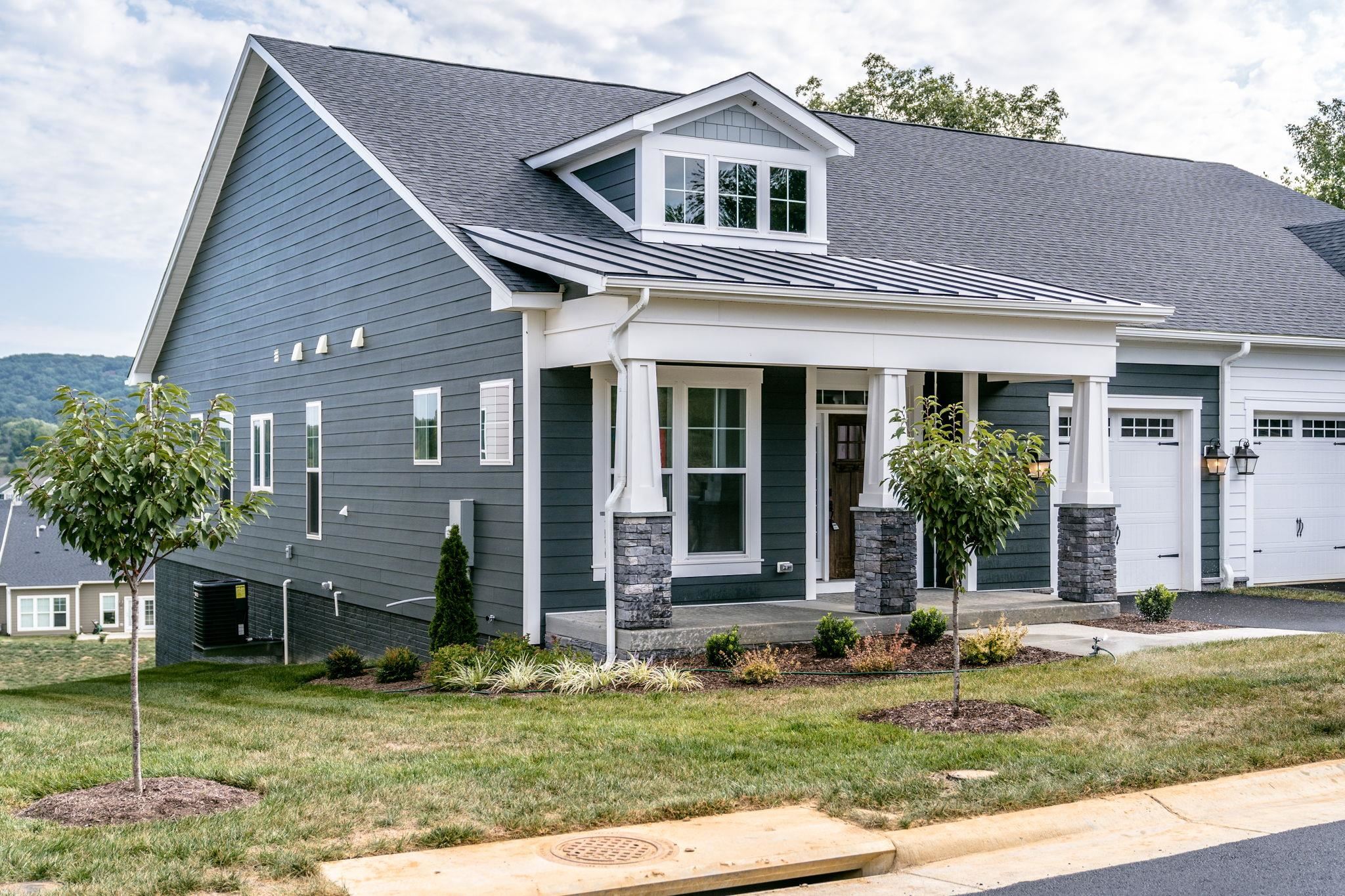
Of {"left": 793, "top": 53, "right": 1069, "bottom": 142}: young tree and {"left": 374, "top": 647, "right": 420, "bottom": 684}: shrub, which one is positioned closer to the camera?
{"left": 374, "top": 647, "right": 420, "bottom": 684}: shrub

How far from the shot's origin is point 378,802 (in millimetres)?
6734

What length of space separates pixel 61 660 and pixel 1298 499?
28.3 m

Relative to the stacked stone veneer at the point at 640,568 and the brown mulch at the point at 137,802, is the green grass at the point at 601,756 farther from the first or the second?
the stacked stone veneer at the point at 640,568

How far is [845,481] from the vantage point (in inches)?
610

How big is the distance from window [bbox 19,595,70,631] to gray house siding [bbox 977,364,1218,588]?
45.5m

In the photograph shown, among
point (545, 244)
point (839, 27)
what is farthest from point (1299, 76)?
point (545, 244)

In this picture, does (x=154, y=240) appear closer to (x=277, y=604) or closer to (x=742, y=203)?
(x=277, y=604)

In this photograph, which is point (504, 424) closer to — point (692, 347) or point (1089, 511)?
point (692, 347)

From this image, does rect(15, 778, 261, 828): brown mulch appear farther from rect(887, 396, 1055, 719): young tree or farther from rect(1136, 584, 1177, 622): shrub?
rect(1136, 584, 1177, 622): shrub

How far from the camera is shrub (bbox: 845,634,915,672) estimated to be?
11.4m

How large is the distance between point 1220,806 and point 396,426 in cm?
1073

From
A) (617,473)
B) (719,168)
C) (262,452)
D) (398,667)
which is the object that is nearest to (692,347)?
(617,473)

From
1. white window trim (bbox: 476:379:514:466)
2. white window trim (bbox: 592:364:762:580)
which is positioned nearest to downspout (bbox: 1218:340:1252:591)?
white window trim (bbox: 592:364:762:580)

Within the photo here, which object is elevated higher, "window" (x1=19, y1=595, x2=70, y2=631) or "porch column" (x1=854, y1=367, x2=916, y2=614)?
"porch column" (x1=854, y1=367, x2=916, y2=614)
